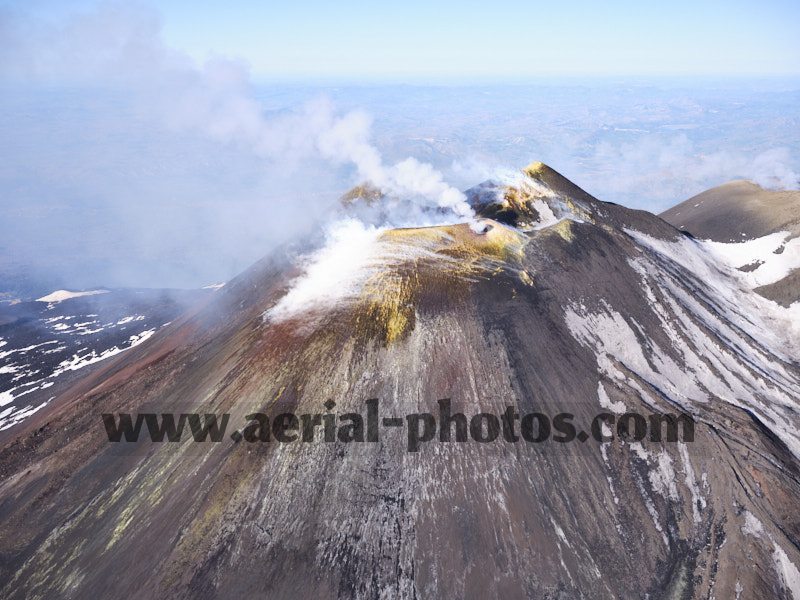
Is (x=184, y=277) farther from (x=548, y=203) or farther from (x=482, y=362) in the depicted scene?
(x=482, y=362)

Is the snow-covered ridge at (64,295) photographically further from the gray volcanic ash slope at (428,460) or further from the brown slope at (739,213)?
the brown slope at (739,213)

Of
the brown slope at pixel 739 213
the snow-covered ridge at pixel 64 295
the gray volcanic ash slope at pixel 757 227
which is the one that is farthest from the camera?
the snow-covered ridge at pixel 64 295

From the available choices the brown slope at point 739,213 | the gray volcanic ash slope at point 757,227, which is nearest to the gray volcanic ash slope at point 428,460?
the gray volcanic ash slope at point 757,227

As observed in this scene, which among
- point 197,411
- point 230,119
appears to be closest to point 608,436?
point 197,411

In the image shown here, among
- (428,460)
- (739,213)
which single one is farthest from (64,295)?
(739,213)

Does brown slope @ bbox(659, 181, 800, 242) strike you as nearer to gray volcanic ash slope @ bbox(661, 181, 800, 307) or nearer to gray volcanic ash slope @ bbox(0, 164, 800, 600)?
gray volcanic ash slope @ bbox(661, 181, 800, 307)

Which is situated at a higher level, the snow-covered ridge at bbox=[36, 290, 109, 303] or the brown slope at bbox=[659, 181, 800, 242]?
the brown slope at bbox=[659, 181, 800, 242]

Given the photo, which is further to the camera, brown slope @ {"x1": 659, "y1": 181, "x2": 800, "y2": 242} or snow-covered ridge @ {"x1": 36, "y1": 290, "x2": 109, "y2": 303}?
snow-covered ridge @ {"x1": 36, "y1": 290, "x2": 109, "y2": 303}

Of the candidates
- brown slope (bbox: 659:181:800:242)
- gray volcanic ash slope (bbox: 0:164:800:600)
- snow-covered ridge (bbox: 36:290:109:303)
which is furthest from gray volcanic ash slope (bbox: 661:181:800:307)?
snow-covered ridge (bbox: 36:290:109:303)

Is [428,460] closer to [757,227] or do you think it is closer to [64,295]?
[757,227]
